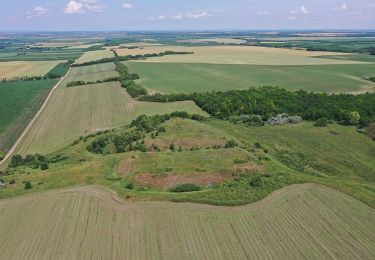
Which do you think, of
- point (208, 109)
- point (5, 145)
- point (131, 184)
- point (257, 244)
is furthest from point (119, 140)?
point (257, 244)

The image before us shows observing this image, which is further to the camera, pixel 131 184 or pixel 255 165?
pixel 255 165

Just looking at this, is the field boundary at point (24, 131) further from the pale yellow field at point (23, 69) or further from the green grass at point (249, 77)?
the pale yellow field at point (23, 69)

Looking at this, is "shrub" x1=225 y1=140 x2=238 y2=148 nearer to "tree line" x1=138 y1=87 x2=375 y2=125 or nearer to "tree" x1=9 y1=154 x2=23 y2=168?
"tree line" x1=138 y1=87 x2=375 y2=125

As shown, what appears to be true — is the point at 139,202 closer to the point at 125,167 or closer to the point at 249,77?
the point at 125,167

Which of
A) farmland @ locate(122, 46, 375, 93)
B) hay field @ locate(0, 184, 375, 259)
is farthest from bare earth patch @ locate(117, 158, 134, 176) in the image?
farmland @ locate(122, 46, 375, 93)

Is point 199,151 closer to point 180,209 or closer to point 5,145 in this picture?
point 180,209
